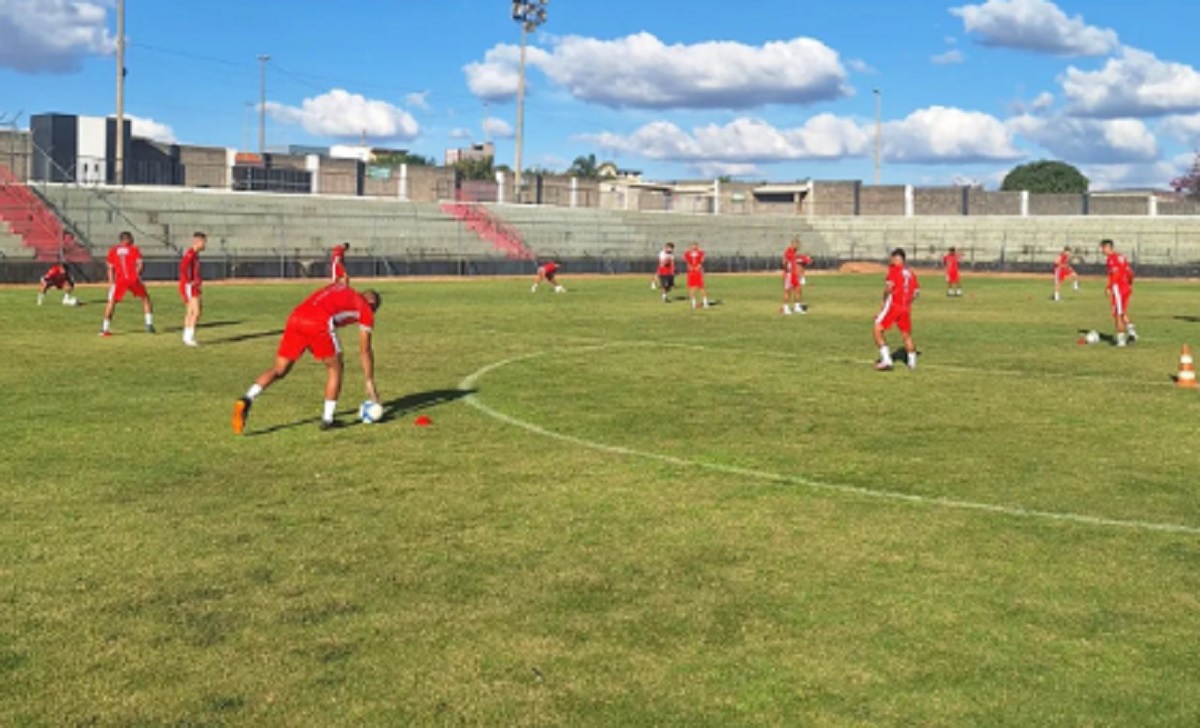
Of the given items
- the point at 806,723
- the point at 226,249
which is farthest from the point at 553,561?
the point at 226,249

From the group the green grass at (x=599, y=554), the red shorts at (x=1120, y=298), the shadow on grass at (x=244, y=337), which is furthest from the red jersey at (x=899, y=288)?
the shadow on grass at (x=244, y=337)

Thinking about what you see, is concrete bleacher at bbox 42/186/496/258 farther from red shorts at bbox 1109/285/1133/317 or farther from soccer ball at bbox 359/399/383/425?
soccer ball at bbox 359/399/383/425

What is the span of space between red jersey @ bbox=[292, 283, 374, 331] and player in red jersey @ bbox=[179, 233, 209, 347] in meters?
9.09

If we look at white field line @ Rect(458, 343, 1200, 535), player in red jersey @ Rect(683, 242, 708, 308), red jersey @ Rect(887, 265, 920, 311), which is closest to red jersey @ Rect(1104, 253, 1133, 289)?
red jersey @ Rect(887, 265, 920, 311)

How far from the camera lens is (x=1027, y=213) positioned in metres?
87.9

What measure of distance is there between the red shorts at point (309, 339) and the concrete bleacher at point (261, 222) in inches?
1480

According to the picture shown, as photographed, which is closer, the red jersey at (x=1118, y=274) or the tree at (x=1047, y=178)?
the red jersey at (x=1118, y=274)

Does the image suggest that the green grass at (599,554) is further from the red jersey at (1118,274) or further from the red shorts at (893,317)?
the red jersey at (1118,274)

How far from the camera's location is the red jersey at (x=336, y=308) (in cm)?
1248

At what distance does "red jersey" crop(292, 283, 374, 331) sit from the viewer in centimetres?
1248

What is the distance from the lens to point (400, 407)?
14250 millimetres

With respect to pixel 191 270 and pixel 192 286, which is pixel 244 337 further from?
pixel 191 270

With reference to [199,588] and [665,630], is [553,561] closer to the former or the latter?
[665,630]

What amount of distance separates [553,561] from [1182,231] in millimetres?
76693
